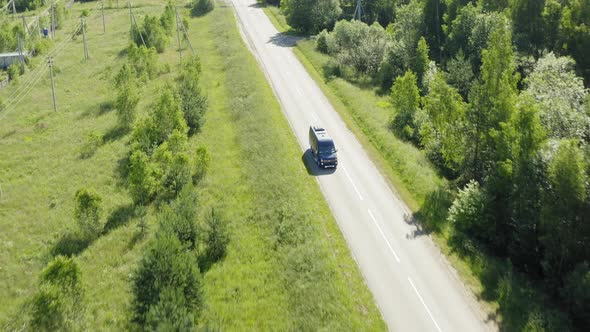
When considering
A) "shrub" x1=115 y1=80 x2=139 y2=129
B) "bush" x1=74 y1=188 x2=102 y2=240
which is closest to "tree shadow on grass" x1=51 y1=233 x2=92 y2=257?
"bush" x1=74 y1=188 x2=102 y2=240

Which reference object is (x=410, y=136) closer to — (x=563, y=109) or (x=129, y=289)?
(x=563, y=109)

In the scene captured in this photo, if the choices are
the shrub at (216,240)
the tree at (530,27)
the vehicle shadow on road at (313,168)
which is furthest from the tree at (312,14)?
the shrub at (216,240)

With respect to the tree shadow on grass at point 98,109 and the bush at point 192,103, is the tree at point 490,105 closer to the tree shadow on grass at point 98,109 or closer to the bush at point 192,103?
the bush at point 192,103

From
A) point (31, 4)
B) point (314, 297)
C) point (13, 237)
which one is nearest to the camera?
point (314, 297)

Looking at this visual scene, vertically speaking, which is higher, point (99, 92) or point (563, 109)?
point (563, 109)

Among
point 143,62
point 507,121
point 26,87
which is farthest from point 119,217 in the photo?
point 26,87

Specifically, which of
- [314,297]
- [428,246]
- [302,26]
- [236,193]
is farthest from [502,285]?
[302,26]
